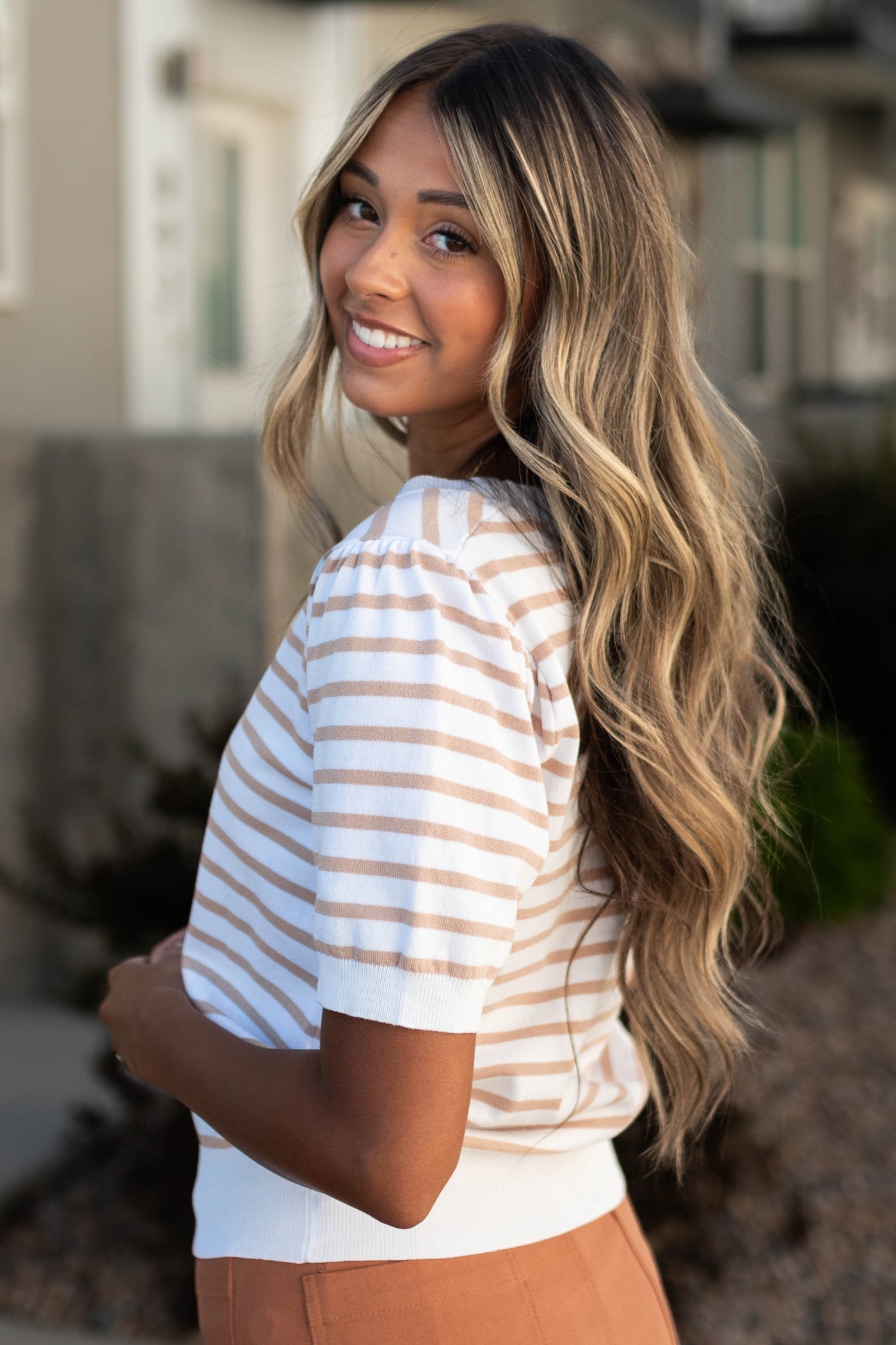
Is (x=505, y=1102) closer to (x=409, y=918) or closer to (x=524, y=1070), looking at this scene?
(x=524, y=1070)

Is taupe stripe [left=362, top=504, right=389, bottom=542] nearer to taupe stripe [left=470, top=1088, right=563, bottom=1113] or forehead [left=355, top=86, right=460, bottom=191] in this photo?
forehead [left=355, top=86, right=460, bottom=191]

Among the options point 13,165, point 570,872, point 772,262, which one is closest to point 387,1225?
point 570,872

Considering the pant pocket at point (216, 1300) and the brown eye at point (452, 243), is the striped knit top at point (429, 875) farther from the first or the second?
the brown eye at point (452, 243)

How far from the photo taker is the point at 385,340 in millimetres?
1374

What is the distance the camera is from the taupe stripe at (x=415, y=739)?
1.09m

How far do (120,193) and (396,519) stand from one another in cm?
551

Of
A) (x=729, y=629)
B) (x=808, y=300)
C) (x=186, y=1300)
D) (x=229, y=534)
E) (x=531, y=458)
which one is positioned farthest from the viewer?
(x=808, y=300)

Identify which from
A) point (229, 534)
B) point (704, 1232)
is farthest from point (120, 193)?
point (704, 1232)

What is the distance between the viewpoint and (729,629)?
1.46m

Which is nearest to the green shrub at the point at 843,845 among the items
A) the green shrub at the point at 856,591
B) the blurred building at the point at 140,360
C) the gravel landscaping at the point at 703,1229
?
the green shrub at the point at 856,591

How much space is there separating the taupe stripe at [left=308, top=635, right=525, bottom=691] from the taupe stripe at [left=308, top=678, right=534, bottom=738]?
23mm

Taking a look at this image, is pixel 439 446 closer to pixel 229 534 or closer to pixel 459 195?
pixel 459 195

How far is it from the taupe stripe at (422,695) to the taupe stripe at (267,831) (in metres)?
0.16

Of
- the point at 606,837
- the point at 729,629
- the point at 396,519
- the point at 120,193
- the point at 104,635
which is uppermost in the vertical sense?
the point at 120,193
